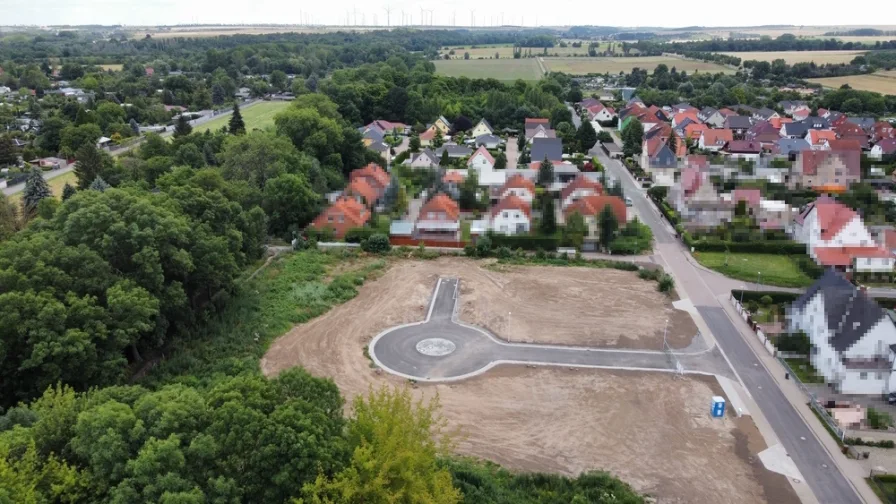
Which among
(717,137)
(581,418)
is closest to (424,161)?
(717,137)

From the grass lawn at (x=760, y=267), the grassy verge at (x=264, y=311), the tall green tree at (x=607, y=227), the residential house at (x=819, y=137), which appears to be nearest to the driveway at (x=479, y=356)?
the grassy verge at (x=264, y=311)

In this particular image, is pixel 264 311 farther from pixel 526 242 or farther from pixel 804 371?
pixel 804 371

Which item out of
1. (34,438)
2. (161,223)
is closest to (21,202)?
(161,223)

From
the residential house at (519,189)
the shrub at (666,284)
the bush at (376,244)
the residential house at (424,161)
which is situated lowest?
the shrub at (666,284)

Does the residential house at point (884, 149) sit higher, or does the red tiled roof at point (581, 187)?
the residential house at point (884, 149)

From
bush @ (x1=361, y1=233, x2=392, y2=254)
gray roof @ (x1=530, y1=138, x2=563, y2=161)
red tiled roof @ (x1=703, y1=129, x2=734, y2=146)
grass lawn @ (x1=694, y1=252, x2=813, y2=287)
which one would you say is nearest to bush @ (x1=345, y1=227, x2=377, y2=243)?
bush @ (x1=361, y1=233, x2=392, y2=254)

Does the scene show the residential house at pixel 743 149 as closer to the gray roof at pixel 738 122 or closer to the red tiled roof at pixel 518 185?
the gray roof at pixel 738 122
